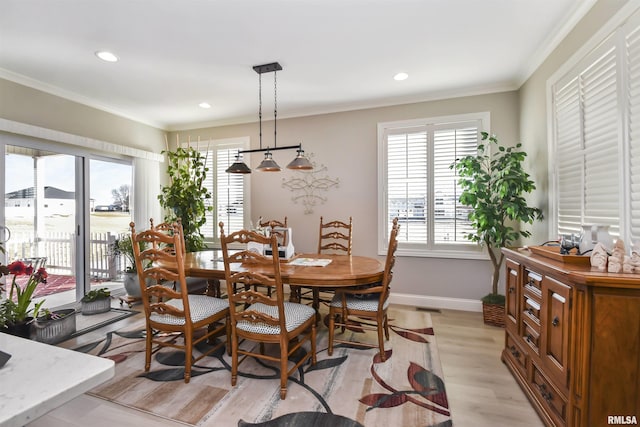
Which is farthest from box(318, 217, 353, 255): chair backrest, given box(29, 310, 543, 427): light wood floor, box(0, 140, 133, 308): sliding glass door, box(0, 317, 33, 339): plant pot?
box(0, 140, 133, 308): sliding glass door

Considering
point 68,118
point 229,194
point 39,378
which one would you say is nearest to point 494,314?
point 39,378

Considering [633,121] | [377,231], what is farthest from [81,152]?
[633,121]

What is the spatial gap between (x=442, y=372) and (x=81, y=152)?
482cm

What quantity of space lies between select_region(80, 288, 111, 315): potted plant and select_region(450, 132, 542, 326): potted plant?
441 cm

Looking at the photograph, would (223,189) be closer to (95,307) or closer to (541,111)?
(95,307)

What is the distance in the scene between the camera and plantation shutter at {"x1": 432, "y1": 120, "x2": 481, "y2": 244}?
3545 millimetres

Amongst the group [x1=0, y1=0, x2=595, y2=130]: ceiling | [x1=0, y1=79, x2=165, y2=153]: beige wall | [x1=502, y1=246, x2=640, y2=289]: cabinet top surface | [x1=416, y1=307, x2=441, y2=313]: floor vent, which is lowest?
[x1=416, y1=307, x2=441, y2=313]: floor vent

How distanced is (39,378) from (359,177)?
12.0 feet

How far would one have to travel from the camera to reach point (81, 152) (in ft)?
12.4

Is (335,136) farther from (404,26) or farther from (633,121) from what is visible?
(633,121)

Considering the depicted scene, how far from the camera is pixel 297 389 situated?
2.03 m

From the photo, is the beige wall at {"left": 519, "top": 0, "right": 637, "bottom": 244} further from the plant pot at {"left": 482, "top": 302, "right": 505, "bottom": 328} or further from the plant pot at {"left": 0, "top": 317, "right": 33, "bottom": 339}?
the plant pot at {"left": 0, "top": 317, "right": 33, "bottom": 339}

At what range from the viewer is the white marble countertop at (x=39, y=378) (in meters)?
0.59

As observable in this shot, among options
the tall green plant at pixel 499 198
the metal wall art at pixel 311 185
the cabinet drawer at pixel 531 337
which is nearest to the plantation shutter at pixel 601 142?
the tall green plant at pixel 499 198
